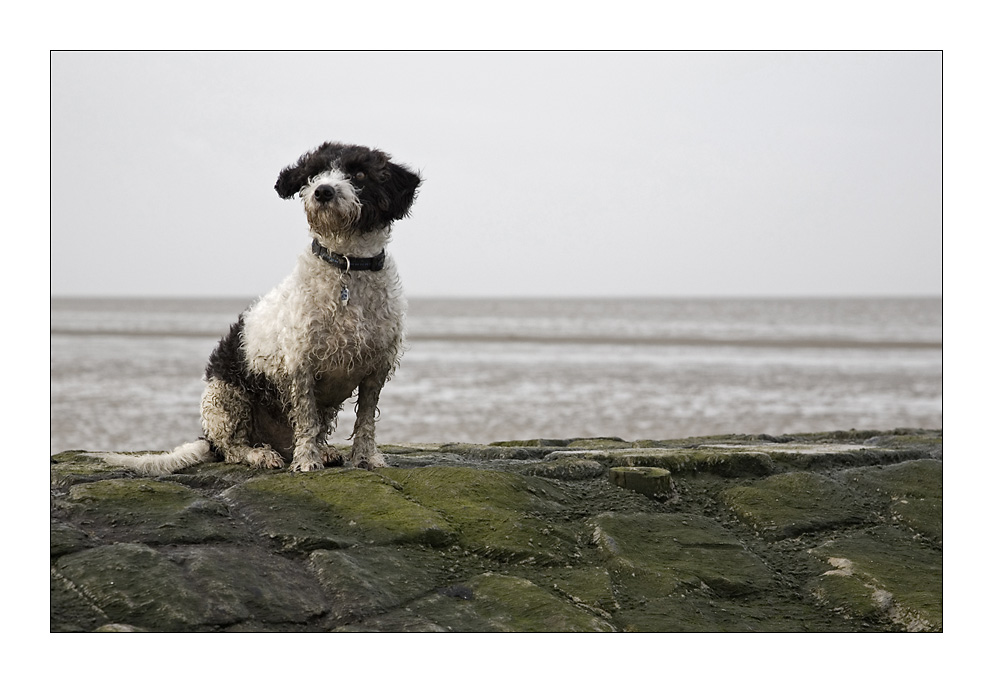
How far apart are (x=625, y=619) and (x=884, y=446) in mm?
3483

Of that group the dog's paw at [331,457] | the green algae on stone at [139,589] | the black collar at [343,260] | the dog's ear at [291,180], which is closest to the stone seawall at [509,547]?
the green algae on stone at [139,589]

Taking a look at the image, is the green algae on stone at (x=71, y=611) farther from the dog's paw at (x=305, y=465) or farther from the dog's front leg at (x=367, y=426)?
the dog's front leg at (x=367, y=426)

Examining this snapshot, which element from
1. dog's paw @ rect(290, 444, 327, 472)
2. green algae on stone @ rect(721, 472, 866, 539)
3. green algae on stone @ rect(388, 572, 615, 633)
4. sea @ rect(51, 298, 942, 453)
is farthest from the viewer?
sea @ rect(51, 298, 942, 453)

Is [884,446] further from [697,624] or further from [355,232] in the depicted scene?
[355,232]

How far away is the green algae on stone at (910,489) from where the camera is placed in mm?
5023

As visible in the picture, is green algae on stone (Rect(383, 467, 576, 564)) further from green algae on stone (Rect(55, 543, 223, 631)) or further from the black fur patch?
green algae on stone (Rect(55, 543, 223, 631))

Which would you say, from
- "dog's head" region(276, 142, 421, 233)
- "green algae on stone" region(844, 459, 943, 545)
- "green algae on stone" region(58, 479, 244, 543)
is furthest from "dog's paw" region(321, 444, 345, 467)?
"green algae on stone" region(844, 459, 943, 545)

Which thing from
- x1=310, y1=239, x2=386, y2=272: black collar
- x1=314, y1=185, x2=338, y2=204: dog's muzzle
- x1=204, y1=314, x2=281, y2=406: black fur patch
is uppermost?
x1=314, y1=185, x2=338, y2=204: dog's muzzle

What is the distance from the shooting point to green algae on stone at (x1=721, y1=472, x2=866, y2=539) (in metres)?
4.83

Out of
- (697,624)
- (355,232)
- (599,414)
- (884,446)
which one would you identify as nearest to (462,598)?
(697,624)

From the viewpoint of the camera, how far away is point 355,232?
5238 mm

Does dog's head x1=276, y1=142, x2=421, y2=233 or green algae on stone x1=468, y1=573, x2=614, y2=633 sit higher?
dog's head x1=276, y1=142, x2=421, y2=233

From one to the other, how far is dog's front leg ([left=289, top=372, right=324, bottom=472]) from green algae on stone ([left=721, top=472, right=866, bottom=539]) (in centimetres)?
238

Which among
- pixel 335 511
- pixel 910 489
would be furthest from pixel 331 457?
pixel 910 489
